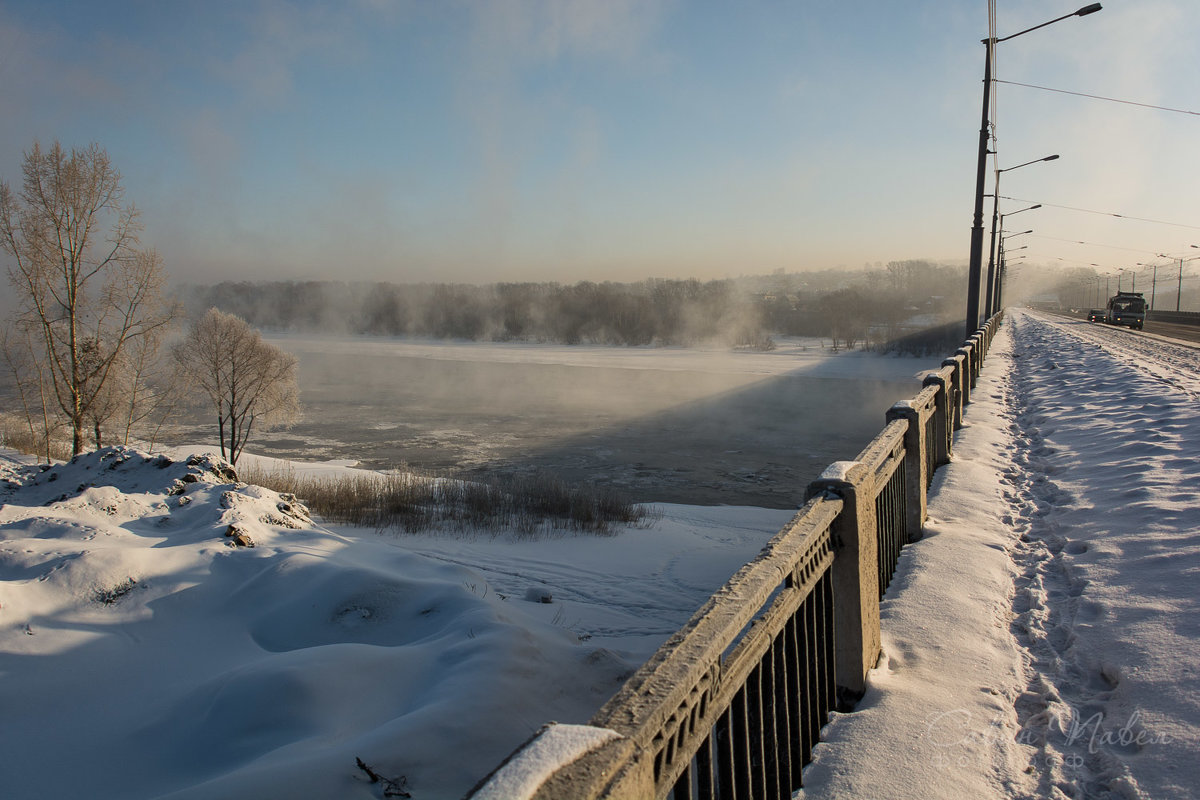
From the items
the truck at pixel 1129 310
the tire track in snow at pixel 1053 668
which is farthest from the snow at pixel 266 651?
the truck at pixel 1129 310

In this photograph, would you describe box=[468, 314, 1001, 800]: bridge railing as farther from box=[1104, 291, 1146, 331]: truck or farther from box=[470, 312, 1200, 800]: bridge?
box=[1104, 291, 1146, 331]: truck

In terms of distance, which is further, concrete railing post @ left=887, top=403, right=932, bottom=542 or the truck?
the truck

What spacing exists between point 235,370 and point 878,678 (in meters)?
34.7

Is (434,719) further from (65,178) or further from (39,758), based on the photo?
(65,178)

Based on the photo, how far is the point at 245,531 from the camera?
8.01 meters

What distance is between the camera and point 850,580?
2990 mm

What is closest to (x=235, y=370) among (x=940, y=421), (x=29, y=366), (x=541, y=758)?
(x=29, y=366)

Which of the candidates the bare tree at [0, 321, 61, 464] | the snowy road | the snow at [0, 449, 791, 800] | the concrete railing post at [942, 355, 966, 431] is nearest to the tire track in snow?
the snowy road

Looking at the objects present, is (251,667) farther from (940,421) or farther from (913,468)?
(940,421)

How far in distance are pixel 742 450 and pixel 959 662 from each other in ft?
82.1

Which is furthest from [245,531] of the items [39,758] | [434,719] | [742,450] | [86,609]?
[742,450]

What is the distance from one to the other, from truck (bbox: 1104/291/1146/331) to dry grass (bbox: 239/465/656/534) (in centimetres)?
4594

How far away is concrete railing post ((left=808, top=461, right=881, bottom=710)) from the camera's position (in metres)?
2.98

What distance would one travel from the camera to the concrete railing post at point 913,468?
17.0 ft
